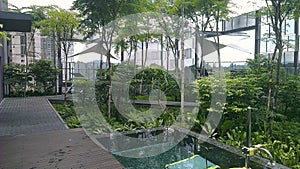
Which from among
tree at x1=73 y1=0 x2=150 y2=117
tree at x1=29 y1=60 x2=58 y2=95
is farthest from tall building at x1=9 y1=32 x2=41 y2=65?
tree at x1=73 y1=0 x2=150 y2=117

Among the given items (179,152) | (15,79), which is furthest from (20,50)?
(179,152)

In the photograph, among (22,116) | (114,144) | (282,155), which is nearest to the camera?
(282,155)

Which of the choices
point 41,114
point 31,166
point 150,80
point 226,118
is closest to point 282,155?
point 226,118

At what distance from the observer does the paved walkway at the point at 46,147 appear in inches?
145

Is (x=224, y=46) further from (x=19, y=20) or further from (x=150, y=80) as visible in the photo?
(x=19, y=20)

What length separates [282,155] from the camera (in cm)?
409

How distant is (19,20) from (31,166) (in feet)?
14.9

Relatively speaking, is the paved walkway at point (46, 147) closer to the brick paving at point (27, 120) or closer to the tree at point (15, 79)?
the brick paving at point (27, 120)

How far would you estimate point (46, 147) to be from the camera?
444cm

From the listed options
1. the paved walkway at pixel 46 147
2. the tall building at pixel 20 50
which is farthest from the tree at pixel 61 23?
the paved walkway at pixel 46 147

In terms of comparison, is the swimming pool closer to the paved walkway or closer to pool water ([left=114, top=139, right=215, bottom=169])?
pool water ([left=114, top=139, right=215, bottom=169])

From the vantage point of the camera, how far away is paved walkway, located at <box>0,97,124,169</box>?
12.1 feet

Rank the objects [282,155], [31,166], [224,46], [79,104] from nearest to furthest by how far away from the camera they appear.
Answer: [31,166] < [282,155] < [79,104] < [224,46]

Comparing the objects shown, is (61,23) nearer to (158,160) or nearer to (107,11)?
(107,11)
